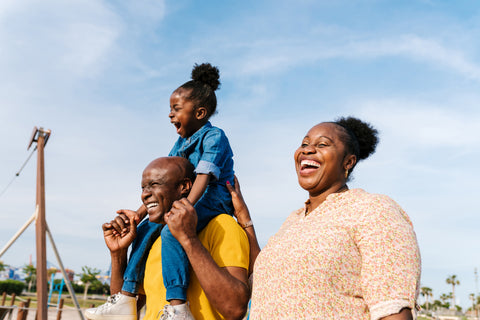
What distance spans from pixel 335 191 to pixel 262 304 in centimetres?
77

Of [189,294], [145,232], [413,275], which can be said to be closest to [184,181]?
[145,232]

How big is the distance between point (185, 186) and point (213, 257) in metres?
0.58

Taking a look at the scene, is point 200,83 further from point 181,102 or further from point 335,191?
point 335,191

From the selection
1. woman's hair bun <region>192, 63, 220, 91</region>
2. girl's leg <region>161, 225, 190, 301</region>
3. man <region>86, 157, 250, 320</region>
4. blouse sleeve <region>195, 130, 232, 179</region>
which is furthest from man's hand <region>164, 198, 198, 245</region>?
woman's hair bun <region>192, 63, 220, 91</region>

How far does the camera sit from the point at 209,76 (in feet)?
13.2

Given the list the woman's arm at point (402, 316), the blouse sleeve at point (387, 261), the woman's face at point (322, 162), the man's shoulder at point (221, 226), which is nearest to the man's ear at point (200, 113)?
the man's shoulder at point (221, 226)

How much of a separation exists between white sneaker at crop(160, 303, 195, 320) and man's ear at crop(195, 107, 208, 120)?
1.54 m

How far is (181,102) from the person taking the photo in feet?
12.4

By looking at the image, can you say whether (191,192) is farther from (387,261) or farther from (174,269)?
(387,261)

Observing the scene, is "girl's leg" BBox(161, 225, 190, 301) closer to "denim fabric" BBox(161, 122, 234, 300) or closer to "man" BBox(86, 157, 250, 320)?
"denim fabric" BBox(161, 122, 234, 300)

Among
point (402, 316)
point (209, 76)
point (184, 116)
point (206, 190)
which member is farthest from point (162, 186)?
point (402, 316)

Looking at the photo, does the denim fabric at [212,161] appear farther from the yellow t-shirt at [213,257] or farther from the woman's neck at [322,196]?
the woman's neck at [322,196]

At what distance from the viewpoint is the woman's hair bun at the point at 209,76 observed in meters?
4.01

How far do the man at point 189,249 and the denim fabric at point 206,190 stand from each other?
0.11 meters
